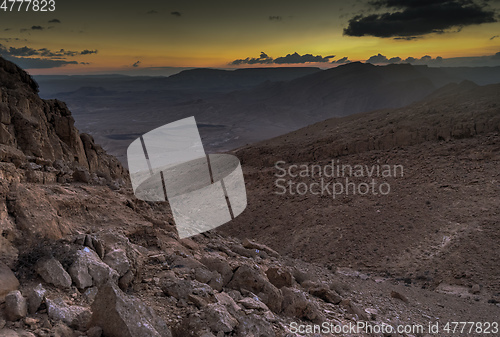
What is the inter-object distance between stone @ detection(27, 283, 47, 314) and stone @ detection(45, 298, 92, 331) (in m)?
0.07

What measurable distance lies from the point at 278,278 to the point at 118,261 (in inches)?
128

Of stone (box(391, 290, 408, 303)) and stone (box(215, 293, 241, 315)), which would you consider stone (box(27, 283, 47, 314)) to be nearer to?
stone (box(215, 293, 241, 315))

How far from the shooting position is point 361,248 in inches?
539

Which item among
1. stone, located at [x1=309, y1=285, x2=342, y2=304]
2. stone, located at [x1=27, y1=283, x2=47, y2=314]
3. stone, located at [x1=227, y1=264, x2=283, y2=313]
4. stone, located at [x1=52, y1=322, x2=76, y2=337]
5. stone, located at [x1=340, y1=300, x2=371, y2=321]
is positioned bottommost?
stone, located at [x1=340, y1=300, x2=371, y2=321]

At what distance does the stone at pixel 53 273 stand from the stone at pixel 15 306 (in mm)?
498

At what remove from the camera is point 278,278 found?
23.2ft

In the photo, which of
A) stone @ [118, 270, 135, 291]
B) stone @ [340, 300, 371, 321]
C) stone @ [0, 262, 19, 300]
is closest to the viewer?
stone @ [0, 262, 19, 300]

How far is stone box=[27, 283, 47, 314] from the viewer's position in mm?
3598

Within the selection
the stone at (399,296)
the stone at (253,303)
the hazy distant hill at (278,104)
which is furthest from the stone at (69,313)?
the hazy distant hill at (278,104)

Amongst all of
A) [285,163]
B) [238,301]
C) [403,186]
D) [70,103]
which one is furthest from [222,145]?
[70,103]

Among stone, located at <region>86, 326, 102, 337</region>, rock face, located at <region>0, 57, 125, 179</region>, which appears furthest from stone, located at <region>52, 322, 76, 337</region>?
rock face, located at <region>0, 57, 125, 179</region>

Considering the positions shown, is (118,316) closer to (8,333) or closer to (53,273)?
(8,333)

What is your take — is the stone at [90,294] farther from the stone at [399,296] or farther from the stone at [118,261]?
the stone at [399,296]

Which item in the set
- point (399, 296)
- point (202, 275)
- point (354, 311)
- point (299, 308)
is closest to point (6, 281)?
point (202, 275)
